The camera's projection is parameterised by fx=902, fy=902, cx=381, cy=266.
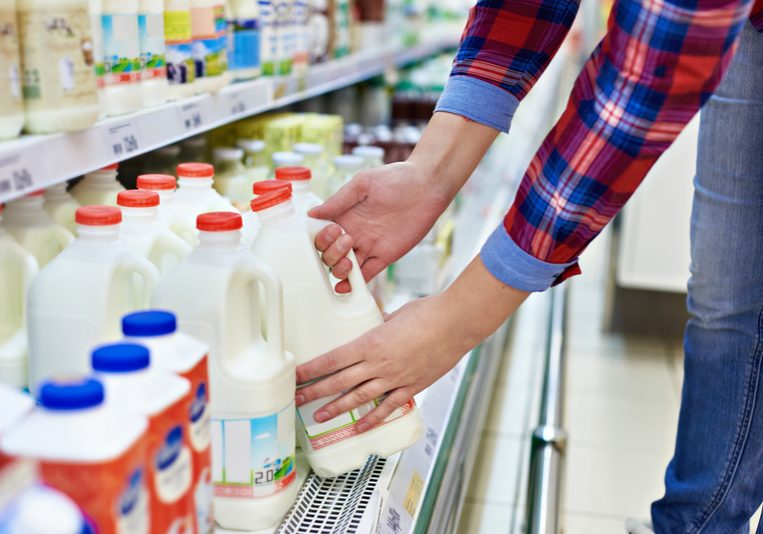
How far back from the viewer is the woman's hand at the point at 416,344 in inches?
46.4

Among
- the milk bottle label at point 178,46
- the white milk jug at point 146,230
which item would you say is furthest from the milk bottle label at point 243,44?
the white milk jug at point 146,230

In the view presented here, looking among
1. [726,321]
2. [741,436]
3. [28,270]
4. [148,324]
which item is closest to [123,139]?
[28,270]

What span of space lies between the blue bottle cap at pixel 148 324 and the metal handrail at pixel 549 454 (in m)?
0.95

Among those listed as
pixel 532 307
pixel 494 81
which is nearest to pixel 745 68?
pixel 494 81

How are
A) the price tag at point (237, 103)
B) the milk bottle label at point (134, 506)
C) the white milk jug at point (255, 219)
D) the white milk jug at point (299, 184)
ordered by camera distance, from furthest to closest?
the price tag at point (237, 103) → the white milk jug at point (299, 184) → the white milk jug at point (255, 219) → the milk bottle label at point (134, 506)

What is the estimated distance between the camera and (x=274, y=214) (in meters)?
1.28

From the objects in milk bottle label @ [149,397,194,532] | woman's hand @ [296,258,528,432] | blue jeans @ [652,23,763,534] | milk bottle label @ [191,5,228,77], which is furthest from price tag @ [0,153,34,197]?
blue jeans @ [652,23,763,534]

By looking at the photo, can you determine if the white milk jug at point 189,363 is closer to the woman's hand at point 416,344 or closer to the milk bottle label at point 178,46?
the woman's hand at point 416,344

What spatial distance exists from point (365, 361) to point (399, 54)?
2.54 meters

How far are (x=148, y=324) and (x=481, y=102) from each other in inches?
31.6

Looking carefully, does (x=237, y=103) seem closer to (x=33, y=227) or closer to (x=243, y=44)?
(x=243, y=44)

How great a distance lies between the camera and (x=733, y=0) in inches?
38.0

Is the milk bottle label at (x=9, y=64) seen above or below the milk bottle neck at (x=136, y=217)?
above

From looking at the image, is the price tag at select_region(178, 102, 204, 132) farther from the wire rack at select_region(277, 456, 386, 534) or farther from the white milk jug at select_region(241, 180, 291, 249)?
the wire rack at select_region(277, 456, 386, 534)
